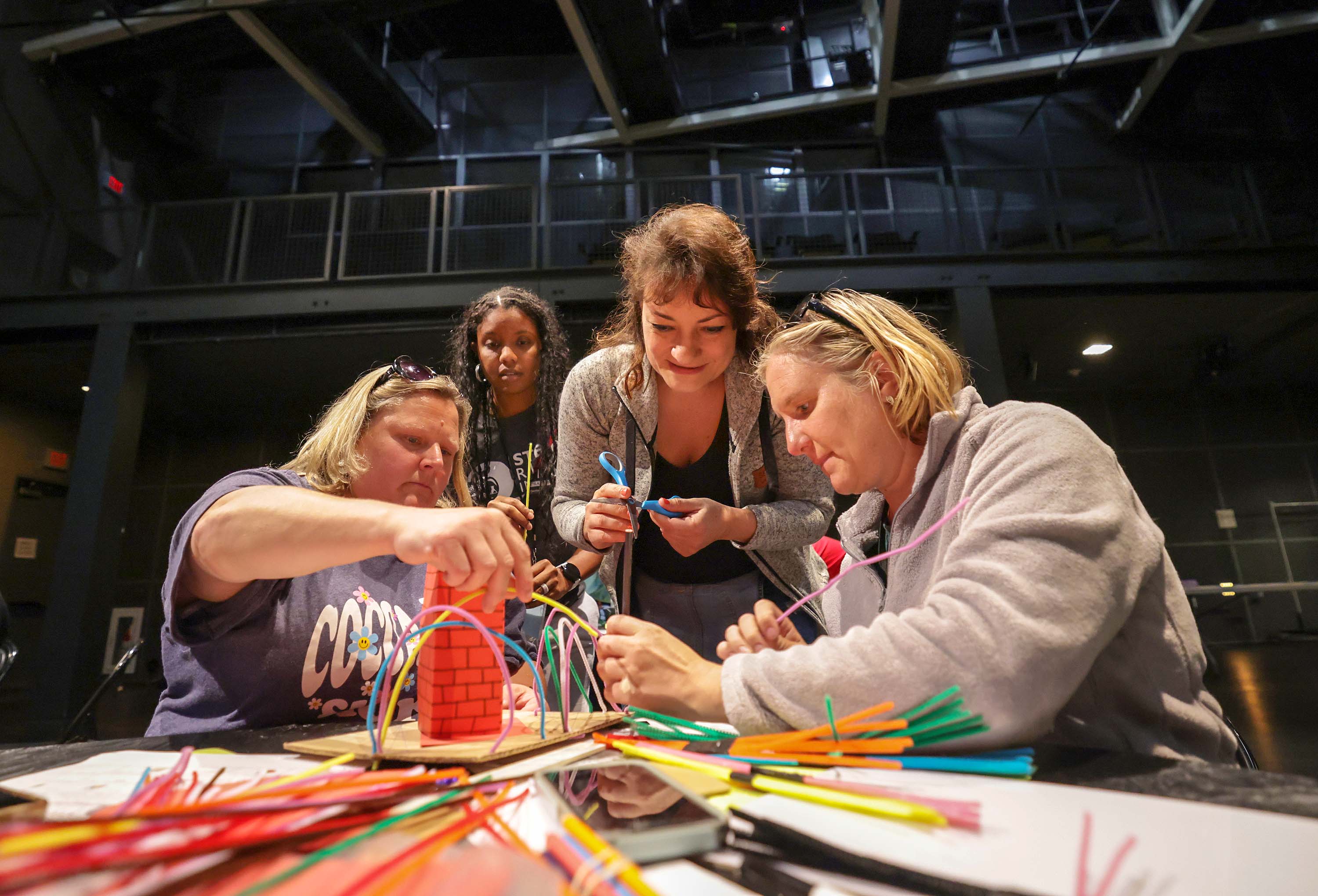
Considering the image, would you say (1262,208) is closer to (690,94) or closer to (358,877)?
(690,94)

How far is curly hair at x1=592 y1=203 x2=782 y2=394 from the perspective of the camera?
54.8 inches

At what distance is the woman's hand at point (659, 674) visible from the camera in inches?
28.6

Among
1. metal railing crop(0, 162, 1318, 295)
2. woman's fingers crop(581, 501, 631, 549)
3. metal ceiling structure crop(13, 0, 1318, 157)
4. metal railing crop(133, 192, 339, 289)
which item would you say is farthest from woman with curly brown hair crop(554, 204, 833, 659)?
metal railing crop(133, 192, 339, 289)

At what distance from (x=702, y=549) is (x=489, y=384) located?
1.14 m

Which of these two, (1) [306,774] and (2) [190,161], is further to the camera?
(2) [190,161]

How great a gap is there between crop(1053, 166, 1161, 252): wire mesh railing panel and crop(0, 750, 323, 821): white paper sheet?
309 inches

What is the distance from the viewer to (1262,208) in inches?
279

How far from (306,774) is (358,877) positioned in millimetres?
284

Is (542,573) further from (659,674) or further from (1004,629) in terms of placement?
(1004,629)

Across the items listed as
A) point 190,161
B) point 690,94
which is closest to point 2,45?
point 190,161

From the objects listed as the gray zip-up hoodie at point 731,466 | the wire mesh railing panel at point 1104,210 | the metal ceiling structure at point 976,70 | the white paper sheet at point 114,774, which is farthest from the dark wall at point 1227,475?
the white paper sheet at point 114,774

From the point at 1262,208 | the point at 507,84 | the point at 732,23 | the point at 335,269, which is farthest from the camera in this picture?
the point at 507,84

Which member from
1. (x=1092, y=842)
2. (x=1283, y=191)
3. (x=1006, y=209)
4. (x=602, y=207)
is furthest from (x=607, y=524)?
(x=1283, y=191)

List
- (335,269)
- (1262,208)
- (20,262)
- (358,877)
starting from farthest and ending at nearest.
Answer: (335,269), (1262,208), (20,262), (358,877)
